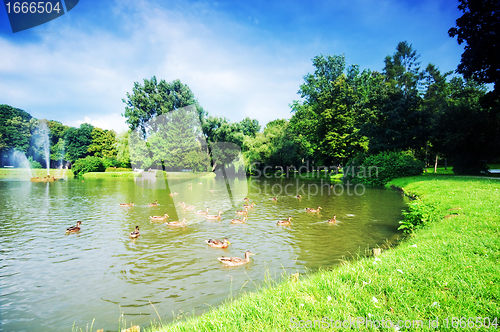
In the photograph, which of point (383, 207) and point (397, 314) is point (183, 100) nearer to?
point (383, 207)

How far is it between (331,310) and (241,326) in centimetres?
155

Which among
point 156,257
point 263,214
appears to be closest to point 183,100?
point 263,214

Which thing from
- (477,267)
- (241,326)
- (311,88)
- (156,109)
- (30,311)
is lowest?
(30,311)

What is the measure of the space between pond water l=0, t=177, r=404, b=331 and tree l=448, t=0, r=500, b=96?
1936 centimetres

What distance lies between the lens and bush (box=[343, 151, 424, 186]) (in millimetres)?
37906

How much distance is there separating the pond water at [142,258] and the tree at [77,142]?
3481 inches

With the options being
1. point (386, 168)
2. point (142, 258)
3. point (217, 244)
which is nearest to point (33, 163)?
point (142, 258)

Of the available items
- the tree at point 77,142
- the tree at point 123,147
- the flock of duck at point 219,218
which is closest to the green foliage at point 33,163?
the tree at point 77,142

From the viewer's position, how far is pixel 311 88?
221 feet

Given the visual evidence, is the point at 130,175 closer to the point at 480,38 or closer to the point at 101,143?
the point at 101,143

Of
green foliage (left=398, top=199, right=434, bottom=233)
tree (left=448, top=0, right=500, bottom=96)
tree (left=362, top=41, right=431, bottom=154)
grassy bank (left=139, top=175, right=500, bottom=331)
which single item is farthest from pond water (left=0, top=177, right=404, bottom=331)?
tree (left=362, top=41, right=431, bottom=154)

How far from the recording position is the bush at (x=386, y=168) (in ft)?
124

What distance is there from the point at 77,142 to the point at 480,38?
113451 mm

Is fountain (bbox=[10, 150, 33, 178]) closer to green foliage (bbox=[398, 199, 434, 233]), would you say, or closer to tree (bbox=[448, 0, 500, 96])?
green foliage (bbox=[398, 199, 434, 233])
